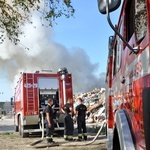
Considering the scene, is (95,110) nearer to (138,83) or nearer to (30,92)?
(30,92)

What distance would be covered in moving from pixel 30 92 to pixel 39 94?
416 mm

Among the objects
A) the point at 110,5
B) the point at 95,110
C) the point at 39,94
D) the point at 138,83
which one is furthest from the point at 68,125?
the point at 95,110

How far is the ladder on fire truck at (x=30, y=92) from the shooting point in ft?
44.9

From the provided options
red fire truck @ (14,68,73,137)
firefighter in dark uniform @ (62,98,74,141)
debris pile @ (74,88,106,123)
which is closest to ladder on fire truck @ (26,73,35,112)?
red fire truck @ (14,68,73,137)

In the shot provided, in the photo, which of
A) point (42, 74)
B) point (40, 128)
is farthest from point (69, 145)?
point (42, 74)

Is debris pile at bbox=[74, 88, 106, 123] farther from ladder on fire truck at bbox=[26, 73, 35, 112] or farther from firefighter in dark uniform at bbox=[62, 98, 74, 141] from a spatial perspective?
firefighter in dark uniform at bbox=[62, 98, 74, 141]

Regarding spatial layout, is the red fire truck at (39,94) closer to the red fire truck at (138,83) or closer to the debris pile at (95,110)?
the debris pile at (95,110)

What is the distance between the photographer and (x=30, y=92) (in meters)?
13.7

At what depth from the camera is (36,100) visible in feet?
45.2

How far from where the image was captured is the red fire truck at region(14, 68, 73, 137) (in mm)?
13633

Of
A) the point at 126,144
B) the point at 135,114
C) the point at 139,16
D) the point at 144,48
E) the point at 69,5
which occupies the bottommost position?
the point at 126,144

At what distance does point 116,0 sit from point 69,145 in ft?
28.4

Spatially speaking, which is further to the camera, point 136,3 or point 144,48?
point 136,3

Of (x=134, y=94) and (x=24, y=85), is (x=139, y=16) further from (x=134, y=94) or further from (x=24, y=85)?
(x=24, y=85)
